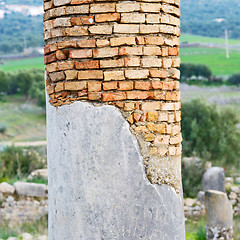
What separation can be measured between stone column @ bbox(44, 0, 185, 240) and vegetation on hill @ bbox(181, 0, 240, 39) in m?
33.9

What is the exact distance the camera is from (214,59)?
34.1 metres

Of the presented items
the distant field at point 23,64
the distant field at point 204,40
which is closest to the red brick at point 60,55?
the distant field at point 23,64

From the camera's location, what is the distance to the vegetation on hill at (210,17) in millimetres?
37531

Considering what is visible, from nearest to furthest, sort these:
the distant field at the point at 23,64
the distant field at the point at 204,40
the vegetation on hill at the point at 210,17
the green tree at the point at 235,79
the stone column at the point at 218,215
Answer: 1. the stone column at the point at 218,215
2. the green tree at the point at 235,79
3. the distant field at the point at 23,64
4. the distant field at the point at 204,40
5. the vegetation on hill at the point at 210,17

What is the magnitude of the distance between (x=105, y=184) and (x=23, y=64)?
1303 inches

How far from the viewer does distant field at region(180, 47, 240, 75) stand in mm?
32250

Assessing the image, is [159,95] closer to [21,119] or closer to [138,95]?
[138,95]

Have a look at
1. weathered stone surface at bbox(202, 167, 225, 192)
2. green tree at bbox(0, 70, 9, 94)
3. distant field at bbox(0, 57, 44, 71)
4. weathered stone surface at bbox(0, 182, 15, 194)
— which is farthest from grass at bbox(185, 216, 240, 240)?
distant field at bbox(0, 57, 44, 71)

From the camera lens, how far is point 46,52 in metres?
3.35

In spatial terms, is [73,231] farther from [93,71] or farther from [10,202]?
[10,202]

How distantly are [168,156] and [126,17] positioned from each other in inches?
44.5

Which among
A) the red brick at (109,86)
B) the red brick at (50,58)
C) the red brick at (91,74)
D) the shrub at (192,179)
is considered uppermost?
the red brick at (50,58)

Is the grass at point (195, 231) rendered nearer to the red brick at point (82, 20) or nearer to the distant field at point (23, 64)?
the red brick at point (82, 20)

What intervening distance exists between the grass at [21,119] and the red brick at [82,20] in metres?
23.2
